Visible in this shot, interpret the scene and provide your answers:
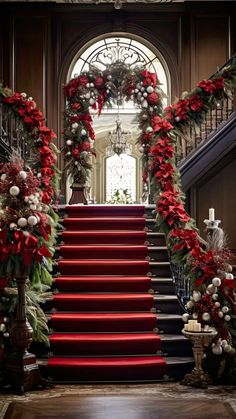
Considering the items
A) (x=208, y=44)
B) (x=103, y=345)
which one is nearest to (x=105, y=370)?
(x=103, y=345)

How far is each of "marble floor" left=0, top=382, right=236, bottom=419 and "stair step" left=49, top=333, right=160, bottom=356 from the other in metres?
0.49

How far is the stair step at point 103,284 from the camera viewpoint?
7.67 metres

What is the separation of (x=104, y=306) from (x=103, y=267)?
0.69 metres

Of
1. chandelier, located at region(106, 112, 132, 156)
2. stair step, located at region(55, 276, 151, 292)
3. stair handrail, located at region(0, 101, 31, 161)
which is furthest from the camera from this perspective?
chandelier, located at region(106, 112, 132, 156)

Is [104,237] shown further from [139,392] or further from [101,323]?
[139,392]

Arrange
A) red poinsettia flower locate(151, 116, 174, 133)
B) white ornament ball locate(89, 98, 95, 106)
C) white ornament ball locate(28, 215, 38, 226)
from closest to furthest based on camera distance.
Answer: white ornament ball locate(28, 215, 38, 226), red poinsettia flower locate(151, 116, 174, 133), white ornament ball locate(89, 98, 95, 106)

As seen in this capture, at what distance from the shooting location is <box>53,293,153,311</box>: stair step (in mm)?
7383

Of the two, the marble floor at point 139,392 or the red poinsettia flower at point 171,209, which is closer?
the marble floor at point 139,392

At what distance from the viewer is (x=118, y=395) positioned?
19.4 feet

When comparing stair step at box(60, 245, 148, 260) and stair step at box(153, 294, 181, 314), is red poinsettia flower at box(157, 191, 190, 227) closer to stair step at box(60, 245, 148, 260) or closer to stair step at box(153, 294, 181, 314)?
stair step at box(60, 245, 148, 260)

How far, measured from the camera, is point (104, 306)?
24.2 feet

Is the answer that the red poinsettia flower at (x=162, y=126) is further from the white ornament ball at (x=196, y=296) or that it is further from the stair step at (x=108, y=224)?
the white ornament ball at (x=196, y=296)

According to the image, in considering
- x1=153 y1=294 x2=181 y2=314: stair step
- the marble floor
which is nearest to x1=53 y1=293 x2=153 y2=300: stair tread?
x1=153 y1=294 x2=181 y2=314: stair step

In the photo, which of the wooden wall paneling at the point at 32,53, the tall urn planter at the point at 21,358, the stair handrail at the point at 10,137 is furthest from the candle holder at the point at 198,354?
the wooden wall paneling at the point at 32,53
